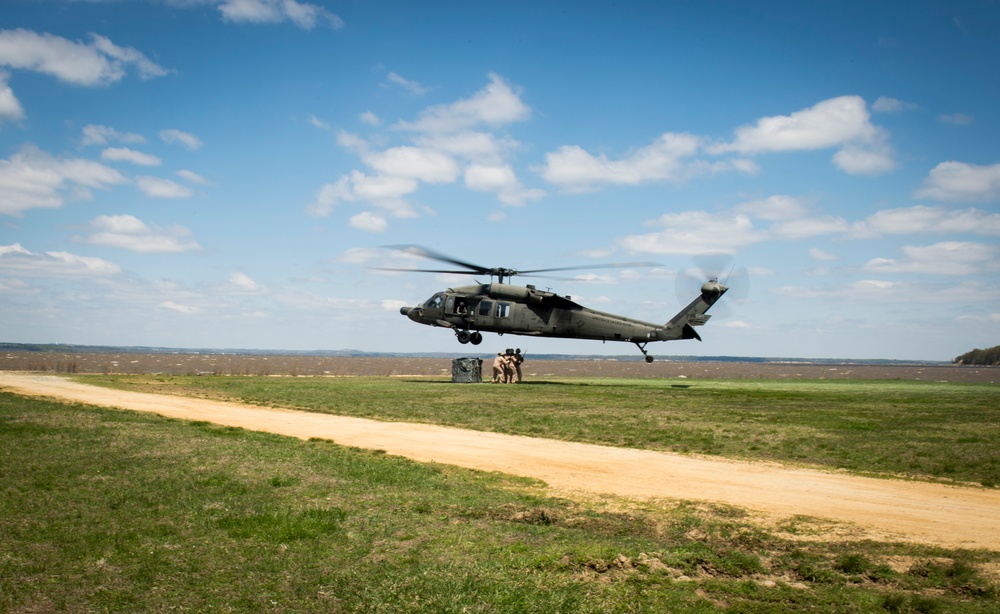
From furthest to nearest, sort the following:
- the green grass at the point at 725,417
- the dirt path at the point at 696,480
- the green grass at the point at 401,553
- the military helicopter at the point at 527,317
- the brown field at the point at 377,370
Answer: the brown field at the point at 377,370, the military helicopter at the point at 527,317, the green grass at the point at 725,417, the dirt path at the point at 696,480, the green grass at the point at 401,553

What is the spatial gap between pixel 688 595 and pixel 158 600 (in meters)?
5.31

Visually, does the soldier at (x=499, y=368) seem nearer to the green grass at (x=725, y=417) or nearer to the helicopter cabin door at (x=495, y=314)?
the helicopter cabin door at (x=495, y=314)

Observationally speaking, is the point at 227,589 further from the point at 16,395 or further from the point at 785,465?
the point at 16,395

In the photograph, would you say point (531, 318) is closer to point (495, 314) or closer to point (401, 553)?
point (495, 314)

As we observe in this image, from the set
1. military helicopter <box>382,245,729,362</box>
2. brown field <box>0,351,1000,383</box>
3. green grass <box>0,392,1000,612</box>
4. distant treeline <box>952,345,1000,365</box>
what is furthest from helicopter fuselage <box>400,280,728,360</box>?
distant treeline <box>952,345,1000,365</box>

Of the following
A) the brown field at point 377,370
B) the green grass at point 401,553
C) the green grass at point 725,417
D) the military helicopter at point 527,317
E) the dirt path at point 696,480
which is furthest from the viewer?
the brown field at point 377,370

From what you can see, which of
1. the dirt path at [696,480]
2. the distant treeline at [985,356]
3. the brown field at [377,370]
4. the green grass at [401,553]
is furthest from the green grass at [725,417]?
the distant treeline at [985,356]

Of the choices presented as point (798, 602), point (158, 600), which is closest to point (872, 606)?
point (798, 602)

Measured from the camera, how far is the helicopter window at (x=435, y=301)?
40469mm

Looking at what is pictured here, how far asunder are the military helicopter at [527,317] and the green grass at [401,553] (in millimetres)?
26685

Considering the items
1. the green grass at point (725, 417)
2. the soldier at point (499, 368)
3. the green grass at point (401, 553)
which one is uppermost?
the soldier at point (499, 368)

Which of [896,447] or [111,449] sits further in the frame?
[896,447]

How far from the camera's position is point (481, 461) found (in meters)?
15.5

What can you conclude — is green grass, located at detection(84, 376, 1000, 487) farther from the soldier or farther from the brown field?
the brown field
